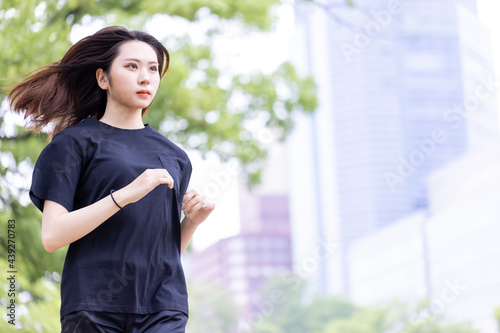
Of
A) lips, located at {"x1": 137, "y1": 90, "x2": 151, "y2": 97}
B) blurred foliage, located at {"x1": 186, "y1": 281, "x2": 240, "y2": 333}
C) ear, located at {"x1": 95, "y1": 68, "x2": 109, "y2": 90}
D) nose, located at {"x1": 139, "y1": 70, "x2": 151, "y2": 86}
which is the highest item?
ear, located at {"x1": 95, "y1": 68, "x2": 109, "y2": 90}

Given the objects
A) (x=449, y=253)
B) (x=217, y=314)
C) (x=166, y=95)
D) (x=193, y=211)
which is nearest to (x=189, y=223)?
(x=193, y=211)

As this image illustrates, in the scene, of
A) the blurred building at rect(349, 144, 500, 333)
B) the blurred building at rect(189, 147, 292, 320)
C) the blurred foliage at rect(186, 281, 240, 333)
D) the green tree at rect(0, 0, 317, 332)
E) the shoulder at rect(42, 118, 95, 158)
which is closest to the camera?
the shoulder at rect(42, 118, 95, 158)

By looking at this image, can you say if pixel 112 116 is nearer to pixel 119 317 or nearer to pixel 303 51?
pixel 119 317

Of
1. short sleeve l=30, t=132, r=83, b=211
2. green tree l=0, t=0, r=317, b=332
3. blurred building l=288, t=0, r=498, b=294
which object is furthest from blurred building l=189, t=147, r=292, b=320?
short sleeve l=30, t=132, r=83, b=211

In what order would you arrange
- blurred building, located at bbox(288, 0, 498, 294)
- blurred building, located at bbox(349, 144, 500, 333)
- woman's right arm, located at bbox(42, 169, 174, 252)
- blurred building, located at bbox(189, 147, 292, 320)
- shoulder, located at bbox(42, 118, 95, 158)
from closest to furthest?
1. woman's right arm, located at bbox(42, 169, 174, 252)
2. shoulder, located at bbox(42, 118, 95, 158)
3. blurred building, located at bbox(349, 144, 500, 333)
4. blurred building, located at bbox(288, 0, 498, 294)
5. blurred building, located at bbox(189, 147, 292, 320)

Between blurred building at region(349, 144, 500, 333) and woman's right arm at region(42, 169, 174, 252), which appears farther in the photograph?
blurred building at region(349, 144, 500, 333)

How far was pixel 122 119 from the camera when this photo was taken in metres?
1.77

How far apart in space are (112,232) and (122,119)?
0.99ft

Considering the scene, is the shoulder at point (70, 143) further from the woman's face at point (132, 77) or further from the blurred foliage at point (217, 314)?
the blurred foliage at point (217, 314)

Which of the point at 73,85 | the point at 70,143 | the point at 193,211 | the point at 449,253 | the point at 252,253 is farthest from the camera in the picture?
the point at 252,253

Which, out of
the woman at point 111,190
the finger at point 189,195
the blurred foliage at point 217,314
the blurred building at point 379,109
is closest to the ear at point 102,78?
the woman at point 111,190

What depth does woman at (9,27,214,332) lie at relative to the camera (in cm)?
156

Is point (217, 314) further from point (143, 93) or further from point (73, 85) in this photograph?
point (143, 93)

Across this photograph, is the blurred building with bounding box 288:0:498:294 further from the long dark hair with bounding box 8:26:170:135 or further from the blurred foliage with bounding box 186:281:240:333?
the long dark hair with bounding box 8:26:170:135
